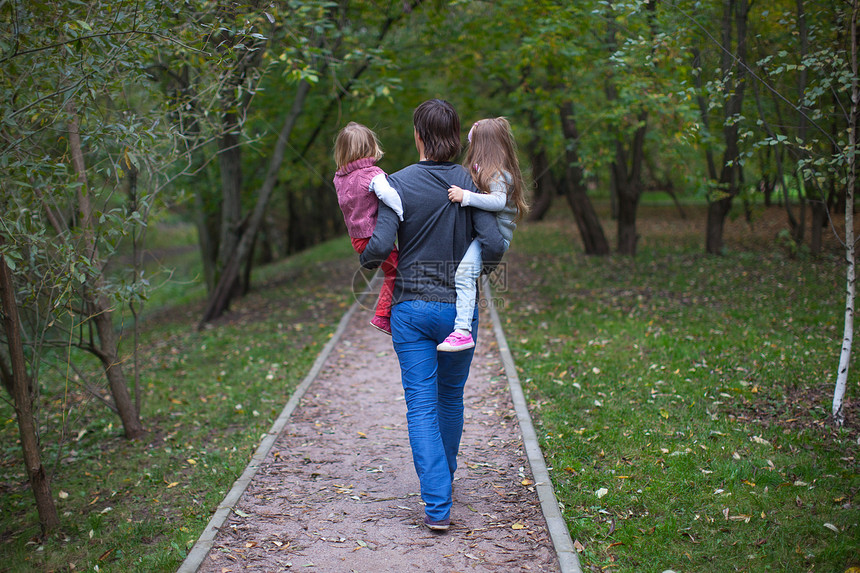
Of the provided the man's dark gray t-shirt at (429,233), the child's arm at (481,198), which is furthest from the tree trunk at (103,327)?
the child's arm at (481,198)

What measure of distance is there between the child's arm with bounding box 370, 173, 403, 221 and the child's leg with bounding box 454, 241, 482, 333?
45 centimetres

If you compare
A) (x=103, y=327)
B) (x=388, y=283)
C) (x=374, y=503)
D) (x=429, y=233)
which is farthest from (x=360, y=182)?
(x=103, y=327)

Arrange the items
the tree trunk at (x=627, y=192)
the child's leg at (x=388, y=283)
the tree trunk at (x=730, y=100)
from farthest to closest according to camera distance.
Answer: the tree trunk at (x=627, y=192), the tree trunk at (x=730, y=100), the child's leg at (x=388, y=283)

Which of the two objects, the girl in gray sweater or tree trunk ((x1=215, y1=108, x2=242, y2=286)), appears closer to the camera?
the girl in gray sweater

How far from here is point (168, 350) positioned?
9.88 meters

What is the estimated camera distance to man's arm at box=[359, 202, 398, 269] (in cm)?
319

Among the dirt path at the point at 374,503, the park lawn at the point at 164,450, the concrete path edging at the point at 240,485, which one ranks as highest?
the concrete path edging at the point at 240,485

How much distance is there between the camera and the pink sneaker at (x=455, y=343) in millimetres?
3281

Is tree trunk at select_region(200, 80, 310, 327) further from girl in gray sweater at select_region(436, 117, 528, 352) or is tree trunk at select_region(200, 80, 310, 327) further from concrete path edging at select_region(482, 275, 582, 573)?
girl in gray sweater at select_region(436, 117, 528, 352)

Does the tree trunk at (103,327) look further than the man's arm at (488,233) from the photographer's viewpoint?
Yes

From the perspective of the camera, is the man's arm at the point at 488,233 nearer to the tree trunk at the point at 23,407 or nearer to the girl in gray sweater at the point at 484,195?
the girl in gray sweater at the point at 484,195

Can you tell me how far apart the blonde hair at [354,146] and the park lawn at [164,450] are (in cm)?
235

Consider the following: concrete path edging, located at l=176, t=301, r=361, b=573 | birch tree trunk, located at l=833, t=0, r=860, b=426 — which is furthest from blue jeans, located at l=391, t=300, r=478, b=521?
birch tree trunk, located at l=833, t=0, r=860, b=426

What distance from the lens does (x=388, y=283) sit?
11.2 feet
